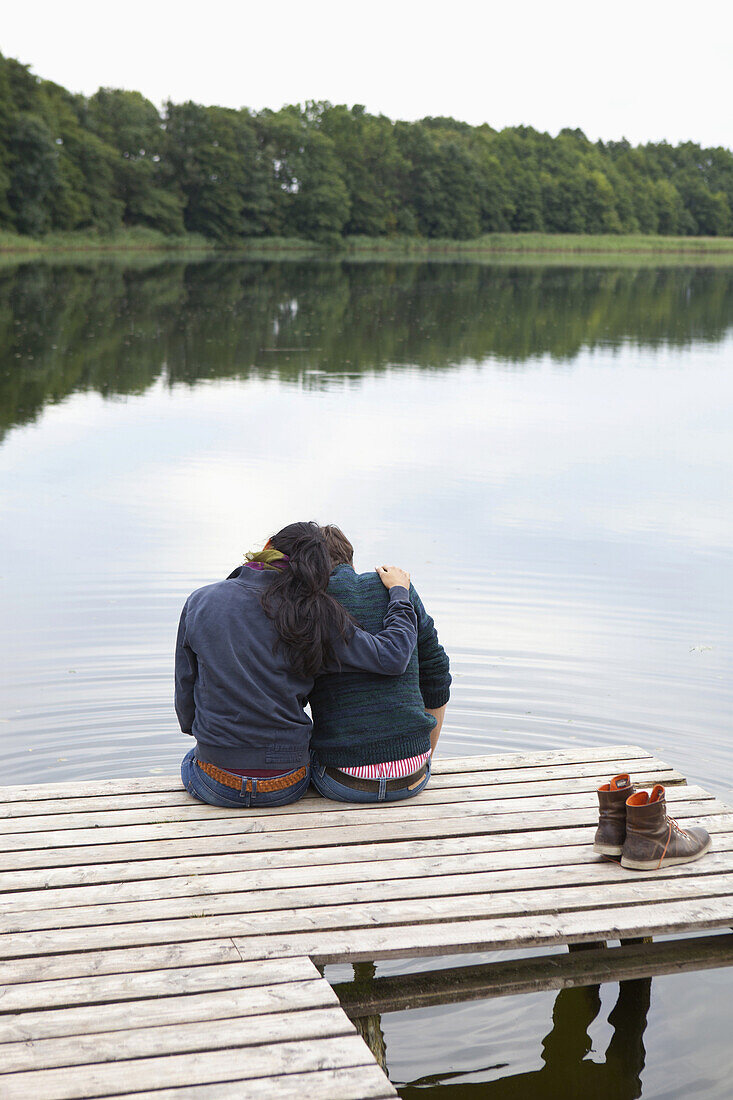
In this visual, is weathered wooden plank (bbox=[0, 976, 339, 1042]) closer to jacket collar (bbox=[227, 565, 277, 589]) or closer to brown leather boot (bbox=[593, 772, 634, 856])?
brown leather boot (bbox=[593, 772, 634, 856])

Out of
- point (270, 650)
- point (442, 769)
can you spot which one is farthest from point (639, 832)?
point (270, 650)

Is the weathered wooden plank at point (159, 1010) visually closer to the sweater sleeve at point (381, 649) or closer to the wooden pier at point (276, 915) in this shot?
the wooden pier at point (276, 915)

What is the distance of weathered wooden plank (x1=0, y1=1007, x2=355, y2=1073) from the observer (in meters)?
2.47

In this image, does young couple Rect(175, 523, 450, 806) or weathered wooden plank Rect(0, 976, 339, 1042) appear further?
young couple Rect(175, 523, 450, 806)

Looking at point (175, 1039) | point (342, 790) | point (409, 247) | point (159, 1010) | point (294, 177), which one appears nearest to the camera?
point (175, 1039)

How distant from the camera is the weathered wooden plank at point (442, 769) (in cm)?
397

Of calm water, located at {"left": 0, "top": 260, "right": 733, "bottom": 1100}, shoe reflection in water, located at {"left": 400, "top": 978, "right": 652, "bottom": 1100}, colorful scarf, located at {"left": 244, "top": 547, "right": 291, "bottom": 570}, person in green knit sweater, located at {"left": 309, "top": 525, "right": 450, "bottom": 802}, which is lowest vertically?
shoe reflection in water, located at {"left": 400, "top": 978, "right": 652, "bottom": 1100}

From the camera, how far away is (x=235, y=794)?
3793mm

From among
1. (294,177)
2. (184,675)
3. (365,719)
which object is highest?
(294,177)

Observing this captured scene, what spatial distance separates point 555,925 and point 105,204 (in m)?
68.6

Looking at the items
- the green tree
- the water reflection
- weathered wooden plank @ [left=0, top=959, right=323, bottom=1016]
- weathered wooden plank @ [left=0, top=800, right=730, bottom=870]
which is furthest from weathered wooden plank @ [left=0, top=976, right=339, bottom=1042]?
the green tree

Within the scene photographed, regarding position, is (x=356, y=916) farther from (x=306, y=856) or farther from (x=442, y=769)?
(x=442, y=769)

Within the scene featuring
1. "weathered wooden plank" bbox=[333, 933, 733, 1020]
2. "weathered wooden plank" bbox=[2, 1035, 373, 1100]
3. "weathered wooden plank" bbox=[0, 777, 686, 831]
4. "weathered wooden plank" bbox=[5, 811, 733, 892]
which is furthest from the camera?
"weathered wooden plank" bbox=[0, 777, 686, 831]

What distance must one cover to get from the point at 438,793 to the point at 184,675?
1016 millimetres
